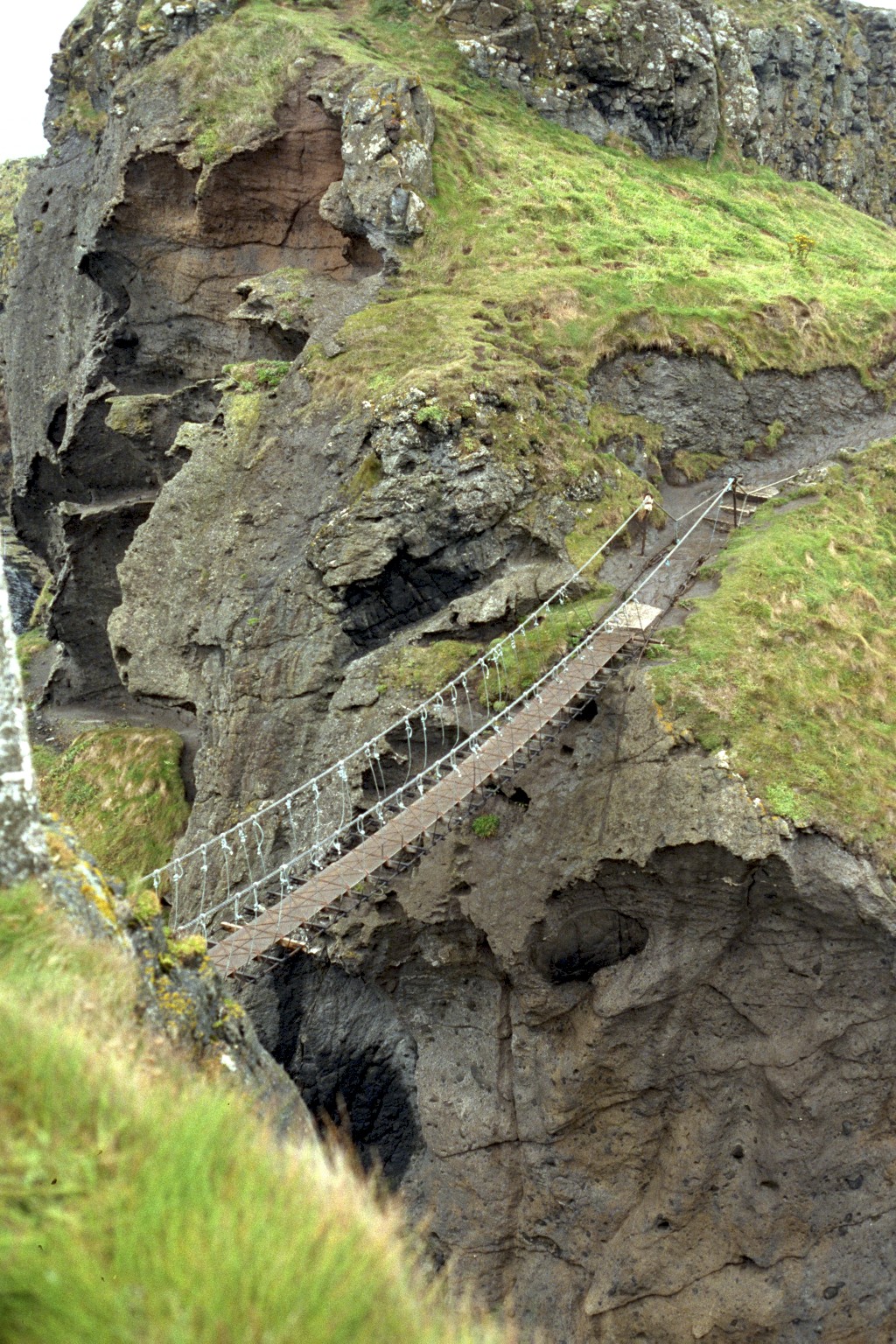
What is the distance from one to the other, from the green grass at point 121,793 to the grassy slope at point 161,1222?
21210 mm

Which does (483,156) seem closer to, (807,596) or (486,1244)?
(807,596)

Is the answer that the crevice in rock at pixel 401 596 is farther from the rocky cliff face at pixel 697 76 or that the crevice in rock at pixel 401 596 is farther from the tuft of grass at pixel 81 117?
the tuft of grass at pixel 81 117

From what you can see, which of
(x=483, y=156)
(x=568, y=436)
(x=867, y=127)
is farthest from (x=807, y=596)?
(x=867, y=127)

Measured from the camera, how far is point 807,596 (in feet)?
72.3

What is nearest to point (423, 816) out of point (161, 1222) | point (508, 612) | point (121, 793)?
point (508, 612)

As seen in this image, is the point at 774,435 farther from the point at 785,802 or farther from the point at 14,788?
the point at 14,788

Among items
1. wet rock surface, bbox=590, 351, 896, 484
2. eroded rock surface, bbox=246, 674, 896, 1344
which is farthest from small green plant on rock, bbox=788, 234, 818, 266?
eroded rock surface, bbox=246, 674, 896, 1344

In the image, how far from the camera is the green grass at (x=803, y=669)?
18.2 m

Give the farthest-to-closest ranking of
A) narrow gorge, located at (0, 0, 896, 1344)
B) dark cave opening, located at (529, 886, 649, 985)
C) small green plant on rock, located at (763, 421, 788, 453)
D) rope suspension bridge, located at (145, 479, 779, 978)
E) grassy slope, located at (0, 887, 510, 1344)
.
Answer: small green plant on rock, located at (763, 421, 788, 453), dark cave opening, located at (529, 886, 649, 985), narrow gorge, located at (0, 0, 896, 1344), rope suspension bridge, located at (145, 479, 779, 978), grassy slope, located at (0, 887, 510, 1344)

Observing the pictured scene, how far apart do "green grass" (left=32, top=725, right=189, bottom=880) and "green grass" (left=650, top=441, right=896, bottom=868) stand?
45.9 ft

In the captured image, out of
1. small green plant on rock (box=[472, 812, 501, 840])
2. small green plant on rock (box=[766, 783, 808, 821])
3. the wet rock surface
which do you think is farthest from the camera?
the wet rock surface

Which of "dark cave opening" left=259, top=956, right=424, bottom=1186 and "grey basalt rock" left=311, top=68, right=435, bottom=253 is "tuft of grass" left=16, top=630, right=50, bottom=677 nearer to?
"grey basalt rock" left=311, top=68, right=435, bottom=253

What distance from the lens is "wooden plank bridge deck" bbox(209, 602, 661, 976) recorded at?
1548 cm

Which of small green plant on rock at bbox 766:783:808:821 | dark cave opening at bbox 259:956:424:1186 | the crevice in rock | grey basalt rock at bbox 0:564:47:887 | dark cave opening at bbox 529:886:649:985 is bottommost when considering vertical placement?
dark cave opening at bbox 259:956:424:1186
